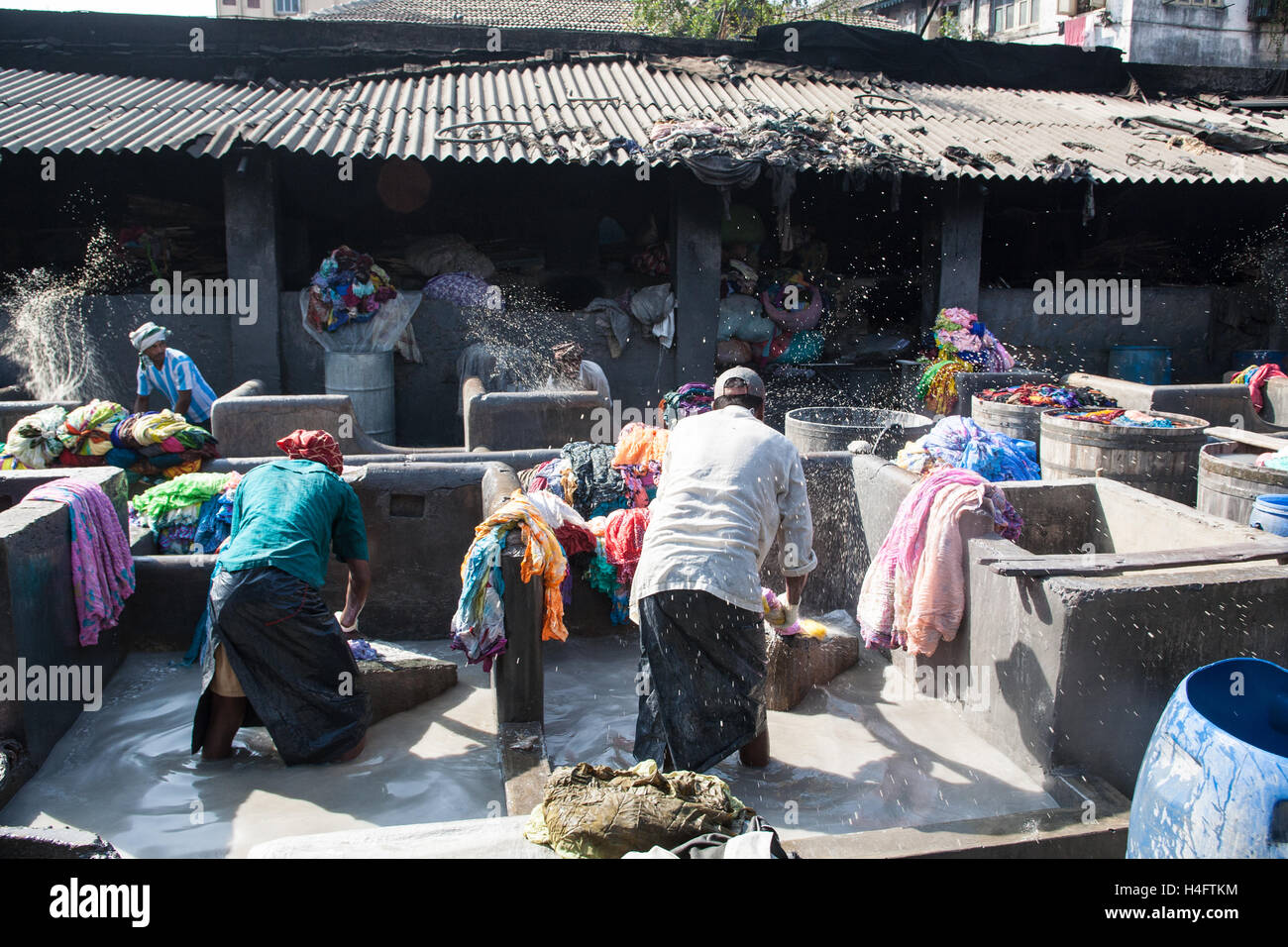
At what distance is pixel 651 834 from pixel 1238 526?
352cm

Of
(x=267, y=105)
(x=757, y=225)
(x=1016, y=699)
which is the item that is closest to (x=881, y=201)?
(x=757, y=225)

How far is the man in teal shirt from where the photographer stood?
14.1 ft

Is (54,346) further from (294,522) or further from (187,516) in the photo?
(294,522)

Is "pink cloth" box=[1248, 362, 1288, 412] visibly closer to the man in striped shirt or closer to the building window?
the man in striped shirt

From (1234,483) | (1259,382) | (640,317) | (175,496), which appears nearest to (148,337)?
(175,496)

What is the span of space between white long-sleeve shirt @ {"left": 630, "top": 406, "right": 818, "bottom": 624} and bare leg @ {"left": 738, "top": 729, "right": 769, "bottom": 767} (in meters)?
0.75

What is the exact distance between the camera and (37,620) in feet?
14.3

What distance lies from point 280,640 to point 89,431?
3.01m

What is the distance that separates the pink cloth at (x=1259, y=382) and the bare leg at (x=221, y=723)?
8.89 meters

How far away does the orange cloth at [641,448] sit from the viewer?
6.53m

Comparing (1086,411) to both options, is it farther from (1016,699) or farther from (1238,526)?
(1016,699)

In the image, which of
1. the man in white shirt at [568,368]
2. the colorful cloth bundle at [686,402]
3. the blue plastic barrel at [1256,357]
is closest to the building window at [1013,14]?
the blue plastic barrel at [1256,357]

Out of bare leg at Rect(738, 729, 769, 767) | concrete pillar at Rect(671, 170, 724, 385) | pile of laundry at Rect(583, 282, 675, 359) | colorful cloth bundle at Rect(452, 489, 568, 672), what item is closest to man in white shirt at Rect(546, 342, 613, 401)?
pile of laundry at Rect(583, 282, 675, 359)
